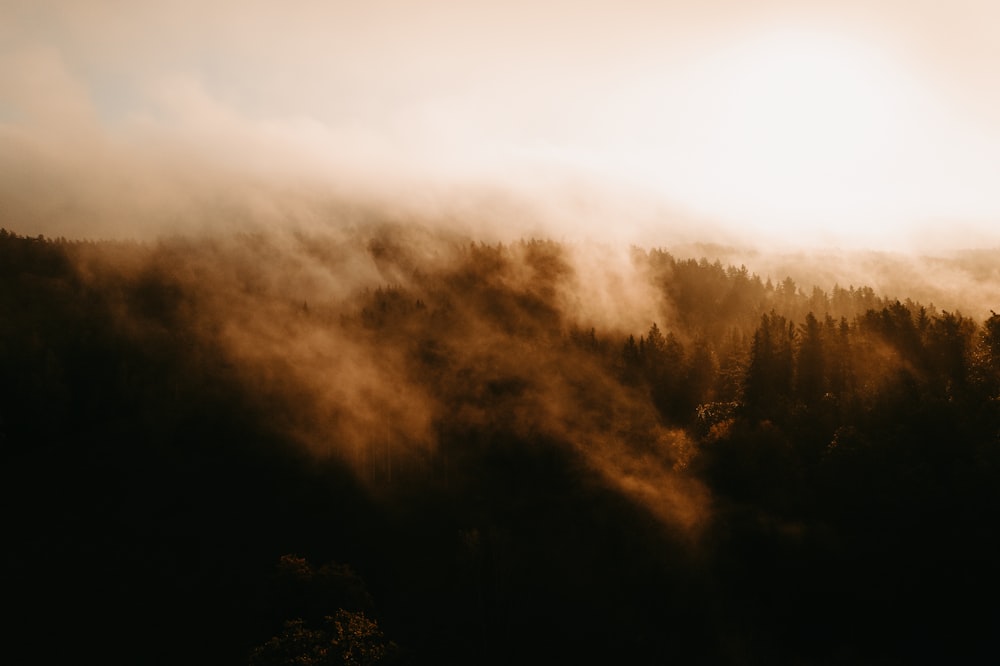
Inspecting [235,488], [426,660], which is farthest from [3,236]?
[426,660]

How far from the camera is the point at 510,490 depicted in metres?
90.9

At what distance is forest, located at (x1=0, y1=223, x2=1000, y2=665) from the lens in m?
57.6

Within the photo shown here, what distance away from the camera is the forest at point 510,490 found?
A: 189 ft

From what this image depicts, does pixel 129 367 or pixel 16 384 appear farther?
pixel 129 367

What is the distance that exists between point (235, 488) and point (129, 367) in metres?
55.0

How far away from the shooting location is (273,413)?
122250mm

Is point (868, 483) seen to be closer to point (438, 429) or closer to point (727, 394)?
point (727, 394)

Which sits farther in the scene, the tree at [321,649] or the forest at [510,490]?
the forest at [510,490]

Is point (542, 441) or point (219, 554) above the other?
point (542, 441)

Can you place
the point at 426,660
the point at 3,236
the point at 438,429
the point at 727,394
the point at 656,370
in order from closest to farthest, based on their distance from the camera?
the point at 426,660, the point at 727,394, the point at 656,370, the point at 438,429, the point at 3,236

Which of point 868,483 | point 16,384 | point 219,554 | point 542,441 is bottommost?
point 219,554

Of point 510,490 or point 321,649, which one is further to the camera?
point 510,490

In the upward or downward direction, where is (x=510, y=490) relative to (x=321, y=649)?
downward

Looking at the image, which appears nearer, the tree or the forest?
the tree
